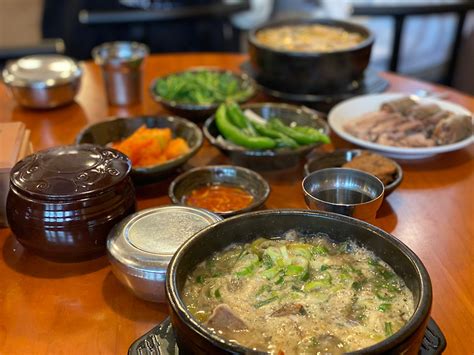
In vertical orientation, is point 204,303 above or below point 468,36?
above

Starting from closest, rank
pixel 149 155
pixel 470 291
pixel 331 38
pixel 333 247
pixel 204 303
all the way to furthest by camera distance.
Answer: pixel 204 303, pixel 333 247, pixel 470 291, pixel 149 155, pixel 331 38

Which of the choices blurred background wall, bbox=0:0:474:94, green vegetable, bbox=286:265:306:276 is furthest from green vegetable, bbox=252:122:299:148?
blurred background wall, bbox=0:0:474:94

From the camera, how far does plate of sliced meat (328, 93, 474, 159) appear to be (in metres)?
2.20

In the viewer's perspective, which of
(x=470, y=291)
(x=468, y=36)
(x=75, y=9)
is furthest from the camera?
(x=468, y=36)

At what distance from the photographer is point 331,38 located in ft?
9.53

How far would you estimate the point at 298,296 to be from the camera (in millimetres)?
1276

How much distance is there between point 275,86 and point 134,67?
0.68 meters

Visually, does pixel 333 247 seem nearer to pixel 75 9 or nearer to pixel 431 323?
pixel 431 323

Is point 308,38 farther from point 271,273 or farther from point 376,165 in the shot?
point 271,273

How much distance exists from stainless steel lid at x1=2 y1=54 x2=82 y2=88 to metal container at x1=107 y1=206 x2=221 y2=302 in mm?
1276

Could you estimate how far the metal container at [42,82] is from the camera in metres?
2.60

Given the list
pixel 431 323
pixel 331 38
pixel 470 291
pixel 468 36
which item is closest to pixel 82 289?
pixel 431 323

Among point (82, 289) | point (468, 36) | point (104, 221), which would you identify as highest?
point (104, 221)

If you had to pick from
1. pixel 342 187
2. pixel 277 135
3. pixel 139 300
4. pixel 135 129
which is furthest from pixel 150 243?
pixel 135 129
